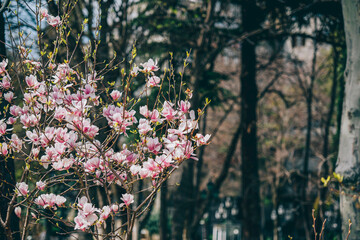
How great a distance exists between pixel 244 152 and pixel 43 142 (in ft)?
21.3

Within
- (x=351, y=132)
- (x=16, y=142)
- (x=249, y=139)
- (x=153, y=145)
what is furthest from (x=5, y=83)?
(x=249, y=139)

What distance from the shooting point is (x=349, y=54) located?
16.5 feet

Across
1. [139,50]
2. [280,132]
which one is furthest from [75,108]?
[280,132]

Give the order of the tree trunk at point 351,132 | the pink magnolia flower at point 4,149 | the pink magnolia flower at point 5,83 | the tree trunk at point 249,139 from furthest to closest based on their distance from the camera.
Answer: the tree trunk at point 249,139 < the tree trunk at point 351,132 < the pink magnolia flower at point 5,83 < the pink magnolia flower at point 4,149

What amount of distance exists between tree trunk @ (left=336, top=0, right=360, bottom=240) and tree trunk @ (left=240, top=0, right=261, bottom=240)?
11.5 ft

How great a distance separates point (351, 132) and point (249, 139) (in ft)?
14.0

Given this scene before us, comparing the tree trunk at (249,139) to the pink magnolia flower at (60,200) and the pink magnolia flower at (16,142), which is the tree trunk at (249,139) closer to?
the pink magnolia flower at (16,142)

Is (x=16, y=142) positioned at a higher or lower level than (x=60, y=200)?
higher

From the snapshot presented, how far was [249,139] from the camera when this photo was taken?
29.7 ft

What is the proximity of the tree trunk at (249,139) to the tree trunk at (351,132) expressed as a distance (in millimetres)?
3516

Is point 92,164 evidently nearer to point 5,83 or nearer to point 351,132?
point 5,83

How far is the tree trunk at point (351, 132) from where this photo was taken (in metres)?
4.71

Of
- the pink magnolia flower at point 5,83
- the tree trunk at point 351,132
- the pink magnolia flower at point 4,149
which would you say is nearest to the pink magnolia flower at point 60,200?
the pink magnolia flower at point 4,149

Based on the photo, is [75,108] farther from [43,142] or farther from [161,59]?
[161,59]
